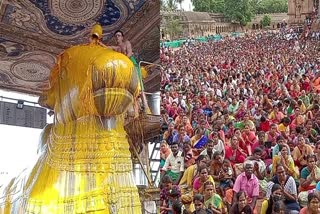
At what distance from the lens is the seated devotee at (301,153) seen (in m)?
3.37

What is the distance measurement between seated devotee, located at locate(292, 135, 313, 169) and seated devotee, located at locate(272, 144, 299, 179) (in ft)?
0.65

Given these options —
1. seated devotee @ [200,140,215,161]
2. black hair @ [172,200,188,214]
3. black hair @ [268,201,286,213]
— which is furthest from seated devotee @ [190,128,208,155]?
black hair @ [172,200,188,214]

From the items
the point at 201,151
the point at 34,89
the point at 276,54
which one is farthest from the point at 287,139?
the point at 34,89

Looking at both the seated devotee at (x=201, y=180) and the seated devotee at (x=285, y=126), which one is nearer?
the seated devotee at (x=201, y=180)

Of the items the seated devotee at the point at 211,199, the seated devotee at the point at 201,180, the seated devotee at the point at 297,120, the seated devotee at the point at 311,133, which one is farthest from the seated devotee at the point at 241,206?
the seated devotee at the point at 297,120

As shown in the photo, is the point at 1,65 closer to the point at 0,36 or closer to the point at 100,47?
the point at 0,36

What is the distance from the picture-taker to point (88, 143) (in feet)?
2.94

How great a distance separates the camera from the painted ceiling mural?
3.37 feet

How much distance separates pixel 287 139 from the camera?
3.78 meters

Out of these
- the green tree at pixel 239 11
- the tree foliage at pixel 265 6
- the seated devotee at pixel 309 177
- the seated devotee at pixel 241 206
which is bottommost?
the seated devotee at pixel 241 206

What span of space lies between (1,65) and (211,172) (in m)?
1.95

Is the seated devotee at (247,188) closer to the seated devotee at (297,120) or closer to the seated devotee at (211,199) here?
the seated devotee at (211,199)

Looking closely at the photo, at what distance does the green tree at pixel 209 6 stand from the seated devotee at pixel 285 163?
5.11ft

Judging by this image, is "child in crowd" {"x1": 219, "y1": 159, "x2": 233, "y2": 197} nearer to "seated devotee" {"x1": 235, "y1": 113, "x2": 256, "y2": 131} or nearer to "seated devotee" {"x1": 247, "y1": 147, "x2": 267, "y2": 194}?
"seated devotee" {"x1": 247, "y1": 147, "x2": 267, "y2": 194}
